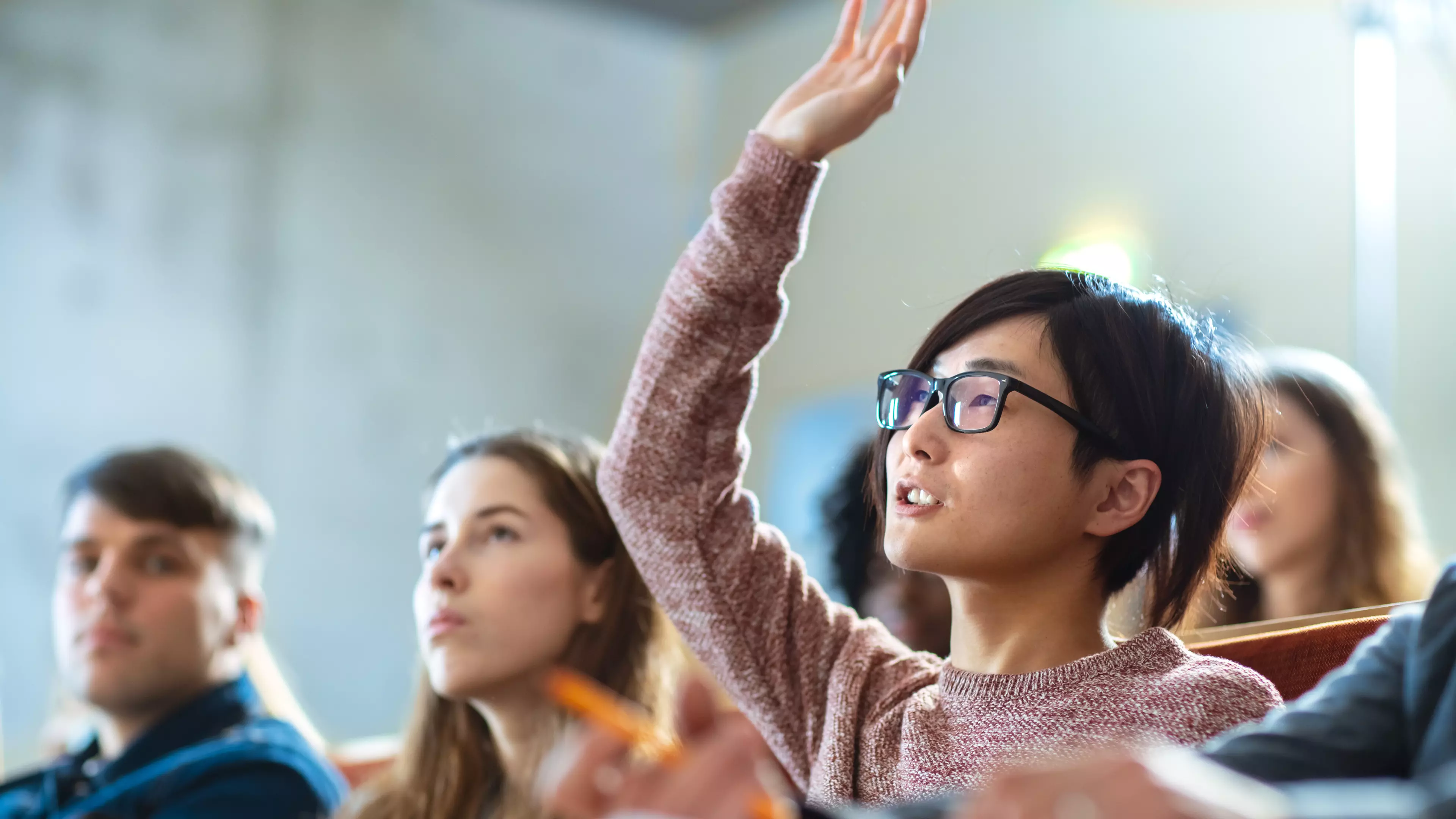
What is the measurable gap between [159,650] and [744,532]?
942mm

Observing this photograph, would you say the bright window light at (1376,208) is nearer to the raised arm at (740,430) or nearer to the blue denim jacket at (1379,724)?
the raised arm at (740,430)

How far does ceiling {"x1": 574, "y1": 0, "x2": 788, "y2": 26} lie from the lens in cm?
564

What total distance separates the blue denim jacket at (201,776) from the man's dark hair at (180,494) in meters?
0.20

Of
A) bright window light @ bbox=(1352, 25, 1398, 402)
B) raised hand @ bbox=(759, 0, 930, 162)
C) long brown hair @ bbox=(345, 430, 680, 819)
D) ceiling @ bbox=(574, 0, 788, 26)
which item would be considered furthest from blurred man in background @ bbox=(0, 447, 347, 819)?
ceiling @ bbox=(574, 0, 788, 26)

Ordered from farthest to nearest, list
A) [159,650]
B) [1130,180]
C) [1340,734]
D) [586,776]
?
[1130,180], [159,650], [1340,734], [586,776]

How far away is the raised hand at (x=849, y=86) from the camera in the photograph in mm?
1225

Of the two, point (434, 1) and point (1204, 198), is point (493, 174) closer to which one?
point (434, 1)

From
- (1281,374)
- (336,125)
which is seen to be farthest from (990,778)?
(336,125)

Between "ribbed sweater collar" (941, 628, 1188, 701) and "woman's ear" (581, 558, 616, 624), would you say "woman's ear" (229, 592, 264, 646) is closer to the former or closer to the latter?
"woman's ear" (581, 558, 616, 624)

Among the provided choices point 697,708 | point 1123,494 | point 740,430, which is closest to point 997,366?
point 1123,494

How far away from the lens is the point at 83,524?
6.13ft

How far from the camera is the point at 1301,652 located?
3.78ft

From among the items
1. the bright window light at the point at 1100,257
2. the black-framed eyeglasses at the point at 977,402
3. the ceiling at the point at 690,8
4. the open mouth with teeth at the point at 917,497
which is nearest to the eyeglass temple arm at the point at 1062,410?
the black-framed eyeglasses at the point at 977,402

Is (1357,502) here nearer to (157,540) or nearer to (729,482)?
(729,482)
